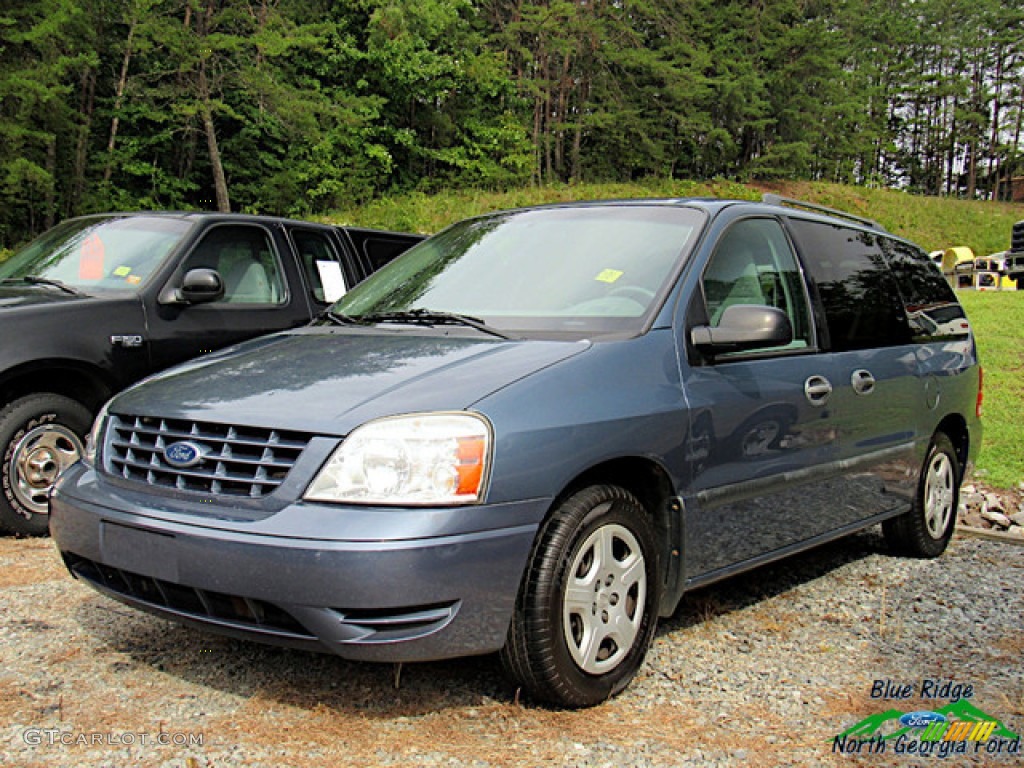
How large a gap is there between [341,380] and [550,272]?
1.17m

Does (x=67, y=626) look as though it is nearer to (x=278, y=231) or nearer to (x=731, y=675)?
(x=731, y=675)

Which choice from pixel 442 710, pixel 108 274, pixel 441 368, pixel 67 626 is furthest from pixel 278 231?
pixel 442 710

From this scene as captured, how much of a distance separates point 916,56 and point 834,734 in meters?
78.0

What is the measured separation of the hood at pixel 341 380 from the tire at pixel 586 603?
0.51 meters

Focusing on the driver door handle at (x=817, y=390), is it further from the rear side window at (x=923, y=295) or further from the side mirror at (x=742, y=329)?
the rear side window at (x=923, y=295)

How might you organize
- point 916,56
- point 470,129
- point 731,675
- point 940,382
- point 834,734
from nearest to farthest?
point 834,734 → point 731,675 → point 940,382 → point 470,129 → point 916,56

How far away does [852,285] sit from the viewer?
15.3 ft

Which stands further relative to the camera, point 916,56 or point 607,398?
point 916,56

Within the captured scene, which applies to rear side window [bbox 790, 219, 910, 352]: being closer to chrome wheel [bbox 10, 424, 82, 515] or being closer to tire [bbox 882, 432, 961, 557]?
tire [bbox 882, 432, 961, 557]

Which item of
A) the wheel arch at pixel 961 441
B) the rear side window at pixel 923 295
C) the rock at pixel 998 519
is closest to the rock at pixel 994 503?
the rock at pixel 998 519

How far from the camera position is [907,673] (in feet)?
11.5

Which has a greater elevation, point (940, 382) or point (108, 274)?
point (108, 274)

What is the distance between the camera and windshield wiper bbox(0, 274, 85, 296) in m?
5.60

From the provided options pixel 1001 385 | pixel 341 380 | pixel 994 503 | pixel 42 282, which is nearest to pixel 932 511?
pixel 994 503
